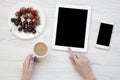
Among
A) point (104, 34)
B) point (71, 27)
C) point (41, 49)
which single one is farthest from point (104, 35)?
point (41, 49)

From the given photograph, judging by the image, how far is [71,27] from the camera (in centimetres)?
98

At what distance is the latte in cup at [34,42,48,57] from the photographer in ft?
3.09

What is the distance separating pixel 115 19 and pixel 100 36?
4.1 inches

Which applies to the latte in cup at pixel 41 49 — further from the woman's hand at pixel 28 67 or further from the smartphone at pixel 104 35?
the smartphone at pixel 104 35

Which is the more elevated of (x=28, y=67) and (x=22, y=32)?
(x=22, y=32)

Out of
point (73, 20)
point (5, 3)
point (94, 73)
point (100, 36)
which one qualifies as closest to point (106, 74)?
point (94, 73)

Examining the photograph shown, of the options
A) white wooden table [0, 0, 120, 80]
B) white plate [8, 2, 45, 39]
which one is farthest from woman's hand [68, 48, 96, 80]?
white plate [8, 2, 45, 39]

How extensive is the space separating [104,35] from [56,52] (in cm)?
23

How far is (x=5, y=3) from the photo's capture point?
98 cm

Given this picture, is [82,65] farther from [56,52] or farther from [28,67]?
[28,67]

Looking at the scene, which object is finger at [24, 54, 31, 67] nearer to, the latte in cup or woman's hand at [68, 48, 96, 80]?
the latte in cup

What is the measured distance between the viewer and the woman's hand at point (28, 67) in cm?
94

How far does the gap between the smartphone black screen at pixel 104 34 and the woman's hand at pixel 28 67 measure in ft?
0.97

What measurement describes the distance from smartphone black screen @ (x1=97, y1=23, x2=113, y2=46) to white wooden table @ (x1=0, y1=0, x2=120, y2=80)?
0.02m
